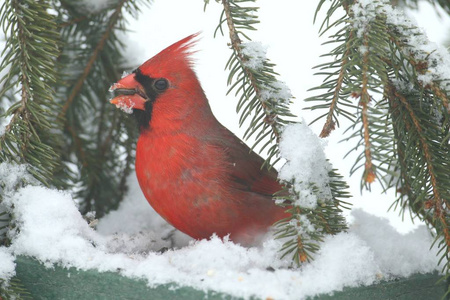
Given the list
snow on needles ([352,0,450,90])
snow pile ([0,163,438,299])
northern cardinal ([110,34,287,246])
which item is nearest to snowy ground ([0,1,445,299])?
snow pile ([0,163,438,299])

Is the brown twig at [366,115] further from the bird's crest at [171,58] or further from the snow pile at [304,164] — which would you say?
the bird's crest at [171,58]

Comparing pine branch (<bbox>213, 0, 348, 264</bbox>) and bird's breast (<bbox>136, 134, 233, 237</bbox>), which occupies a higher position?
pine branch (<bbox>213, 0, 348, 264</bbox>)

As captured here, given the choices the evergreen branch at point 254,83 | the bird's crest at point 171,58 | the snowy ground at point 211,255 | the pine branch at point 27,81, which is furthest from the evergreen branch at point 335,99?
the pine branch at point 27,81

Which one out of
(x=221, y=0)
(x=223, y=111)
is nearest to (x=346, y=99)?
(x=221, y=0)

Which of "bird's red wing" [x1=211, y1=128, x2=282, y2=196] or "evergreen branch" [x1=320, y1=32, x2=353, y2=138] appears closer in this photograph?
"evergreen branch" [x1=320, y1=32, x2=353, y2=138]

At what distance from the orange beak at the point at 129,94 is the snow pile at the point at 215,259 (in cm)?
36

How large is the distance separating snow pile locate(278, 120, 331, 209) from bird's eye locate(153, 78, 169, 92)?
541 millimetres

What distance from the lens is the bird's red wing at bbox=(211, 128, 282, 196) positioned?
160 cm

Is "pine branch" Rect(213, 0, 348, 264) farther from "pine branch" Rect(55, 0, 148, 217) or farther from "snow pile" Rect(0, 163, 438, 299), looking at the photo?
"pine branch" Rect(55, 0, 148, 217)

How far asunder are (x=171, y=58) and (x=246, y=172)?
1.27ft

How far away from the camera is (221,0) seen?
1.29 meters

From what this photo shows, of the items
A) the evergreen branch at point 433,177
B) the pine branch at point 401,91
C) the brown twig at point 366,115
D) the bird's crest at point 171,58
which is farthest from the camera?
the bird's crest at point 171,58

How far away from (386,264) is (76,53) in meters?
1.31

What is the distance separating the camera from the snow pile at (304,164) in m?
1.18
